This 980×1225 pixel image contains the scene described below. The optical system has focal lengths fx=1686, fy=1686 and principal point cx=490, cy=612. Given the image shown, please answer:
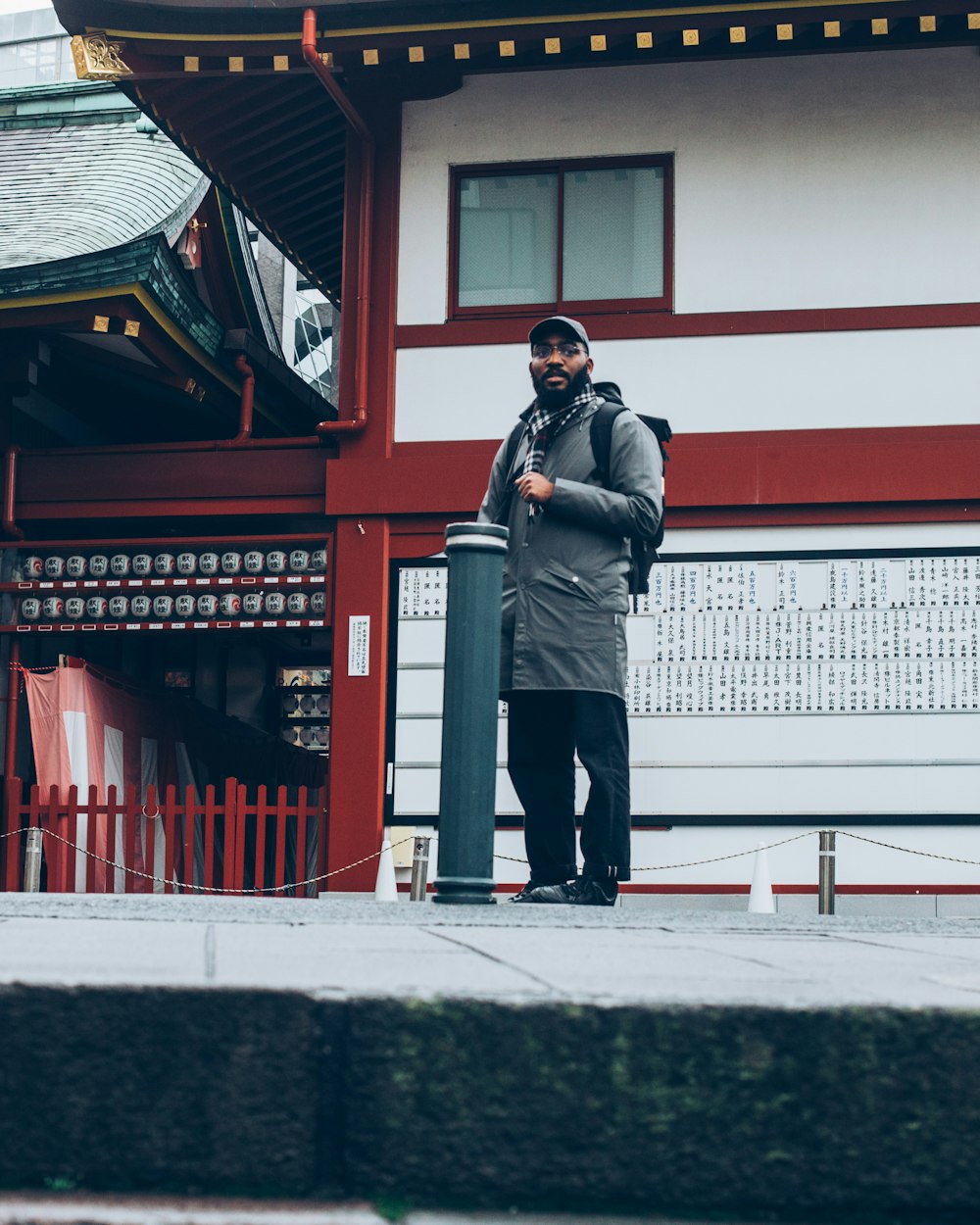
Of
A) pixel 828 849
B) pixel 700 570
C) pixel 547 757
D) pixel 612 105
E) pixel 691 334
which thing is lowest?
pixel 828 849

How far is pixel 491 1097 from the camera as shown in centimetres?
183

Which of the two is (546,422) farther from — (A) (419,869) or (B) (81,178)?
(B) (81,178)

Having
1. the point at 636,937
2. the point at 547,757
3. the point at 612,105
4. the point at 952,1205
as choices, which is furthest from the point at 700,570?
the point at 952,1205

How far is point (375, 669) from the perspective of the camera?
32.0 feet

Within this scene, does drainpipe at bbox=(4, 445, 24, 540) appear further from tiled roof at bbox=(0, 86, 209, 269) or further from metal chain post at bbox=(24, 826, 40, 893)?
metal chain post at bbox=(24, 826, 40, 893)

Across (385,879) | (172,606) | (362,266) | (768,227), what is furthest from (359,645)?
(768,227)

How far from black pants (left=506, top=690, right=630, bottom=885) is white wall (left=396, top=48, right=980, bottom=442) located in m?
4.73

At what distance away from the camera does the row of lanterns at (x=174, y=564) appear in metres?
10.3

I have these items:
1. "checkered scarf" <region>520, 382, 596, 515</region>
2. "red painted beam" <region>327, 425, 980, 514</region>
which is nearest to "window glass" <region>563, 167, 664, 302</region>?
"red painted beam" <region>327, 425, 980, 514</region>

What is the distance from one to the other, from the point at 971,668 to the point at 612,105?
3.89 m

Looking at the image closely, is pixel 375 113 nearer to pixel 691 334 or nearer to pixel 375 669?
pixel 691 334

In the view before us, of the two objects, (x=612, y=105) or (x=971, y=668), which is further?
(x=612, y=105)

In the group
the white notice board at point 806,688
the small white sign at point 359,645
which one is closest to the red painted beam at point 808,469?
the white notice board at point 806,688

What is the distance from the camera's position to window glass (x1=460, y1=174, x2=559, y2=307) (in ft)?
32.6
